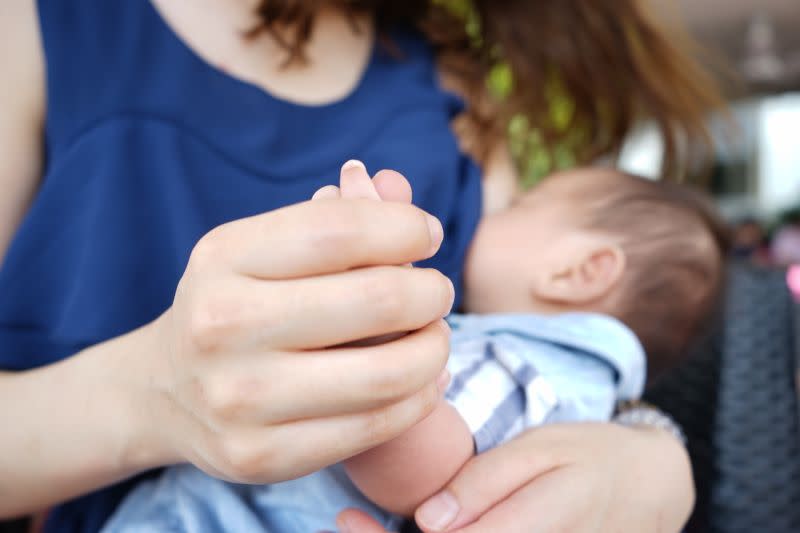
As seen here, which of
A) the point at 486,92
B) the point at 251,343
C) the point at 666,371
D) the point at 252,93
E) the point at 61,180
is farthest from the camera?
the point at 486,92

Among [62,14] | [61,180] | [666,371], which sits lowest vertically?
[666,371]

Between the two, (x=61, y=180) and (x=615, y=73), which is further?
(x=615, y=73)

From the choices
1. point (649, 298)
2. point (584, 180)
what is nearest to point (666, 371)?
point (649, 298)

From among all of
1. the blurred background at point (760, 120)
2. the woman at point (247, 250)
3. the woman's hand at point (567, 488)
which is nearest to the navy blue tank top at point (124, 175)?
the woman at point (247, 250)

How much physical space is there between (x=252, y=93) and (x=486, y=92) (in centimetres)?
44

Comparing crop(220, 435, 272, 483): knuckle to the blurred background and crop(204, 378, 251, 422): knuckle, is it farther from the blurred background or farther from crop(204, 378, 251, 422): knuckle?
the blurred background

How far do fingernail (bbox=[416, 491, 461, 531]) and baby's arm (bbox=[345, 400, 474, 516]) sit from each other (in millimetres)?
14

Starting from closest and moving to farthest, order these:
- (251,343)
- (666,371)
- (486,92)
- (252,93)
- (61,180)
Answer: (251,343) < (61,180) < (252,93) < (666,371) < (486,92)

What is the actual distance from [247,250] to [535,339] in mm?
370

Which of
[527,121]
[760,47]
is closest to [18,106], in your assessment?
[527,121]

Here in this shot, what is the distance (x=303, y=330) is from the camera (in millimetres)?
246

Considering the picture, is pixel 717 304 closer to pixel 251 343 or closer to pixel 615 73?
pixel 615 73

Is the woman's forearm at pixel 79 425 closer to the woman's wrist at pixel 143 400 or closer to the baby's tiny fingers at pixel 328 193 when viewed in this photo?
the woman's wrist at pixel 143 400

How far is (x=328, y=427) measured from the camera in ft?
0.88
